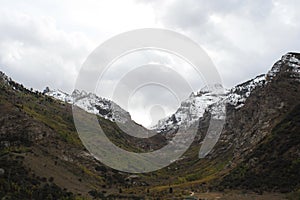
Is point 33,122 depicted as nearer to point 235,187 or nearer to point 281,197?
point 235,187

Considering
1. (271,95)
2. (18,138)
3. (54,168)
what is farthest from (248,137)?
(18,138)

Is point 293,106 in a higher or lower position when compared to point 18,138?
higher

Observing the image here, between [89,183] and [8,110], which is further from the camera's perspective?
[8,110]

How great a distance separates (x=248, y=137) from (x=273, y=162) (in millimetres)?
57330

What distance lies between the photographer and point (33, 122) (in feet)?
559

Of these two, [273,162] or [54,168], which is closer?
[273,162]

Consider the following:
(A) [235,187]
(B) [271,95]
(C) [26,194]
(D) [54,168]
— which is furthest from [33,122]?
(B) [271,95]

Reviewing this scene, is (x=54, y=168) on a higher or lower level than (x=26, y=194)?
higher

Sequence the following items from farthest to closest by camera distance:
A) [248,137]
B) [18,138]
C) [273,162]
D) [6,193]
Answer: [248,137]
[18,138]
[273,162]
[6,193]

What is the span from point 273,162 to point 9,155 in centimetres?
9250

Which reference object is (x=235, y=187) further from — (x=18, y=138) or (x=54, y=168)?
(x=18, y=138)

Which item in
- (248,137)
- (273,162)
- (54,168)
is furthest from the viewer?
(248,137)

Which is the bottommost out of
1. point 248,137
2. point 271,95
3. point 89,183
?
point 89,183

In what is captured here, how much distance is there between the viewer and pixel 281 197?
327 ft
